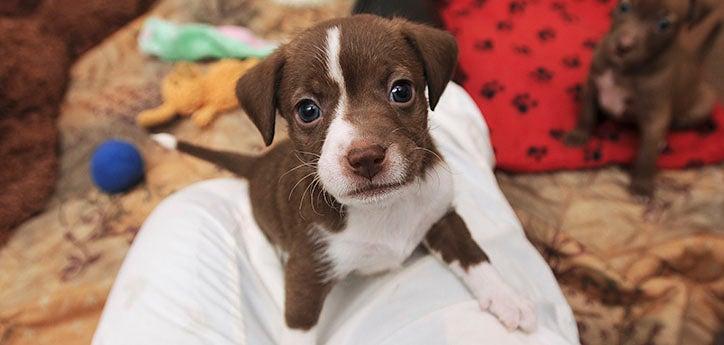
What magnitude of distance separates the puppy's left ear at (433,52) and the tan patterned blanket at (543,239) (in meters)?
0.95

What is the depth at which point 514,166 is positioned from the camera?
3.29m

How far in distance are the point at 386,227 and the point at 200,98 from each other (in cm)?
196

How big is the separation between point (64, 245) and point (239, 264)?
1.20m

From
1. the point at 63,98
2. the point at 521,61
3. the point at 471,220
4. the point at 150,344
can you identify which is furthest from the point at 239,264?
the point at 521,61

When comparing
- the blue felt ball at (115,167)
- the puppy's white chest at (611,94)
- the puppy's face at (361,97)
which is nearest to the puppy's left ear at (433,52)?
the puppy's face at (361,97)

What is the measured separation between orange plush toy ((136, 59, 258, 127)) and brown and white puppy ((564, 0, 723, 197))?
2052mm

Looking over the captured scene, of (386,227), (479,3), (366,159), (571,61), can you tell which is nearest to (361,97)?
(366,159)

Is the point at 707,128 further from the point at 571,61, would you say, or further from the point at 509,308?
the point at 509,308

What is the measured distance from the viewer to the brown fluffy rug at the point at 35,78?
3227mm

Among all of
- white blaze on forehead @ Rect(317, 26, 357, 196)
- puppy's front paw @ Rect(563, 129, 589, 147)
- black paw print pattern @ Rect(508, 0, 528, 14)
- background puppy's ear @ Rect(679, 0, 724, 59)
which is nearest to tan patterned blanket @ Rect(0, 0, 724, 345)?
puppy's front paw @ Rect(563, 129, 589, 147)

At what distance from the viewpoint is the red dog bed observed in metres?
3.30

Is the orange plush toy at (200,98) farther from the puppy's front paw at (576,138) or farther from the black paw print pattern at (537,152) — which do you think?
the puppy's front paw at (576,138)

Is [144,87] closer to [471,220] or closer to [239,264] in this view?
[239,264]

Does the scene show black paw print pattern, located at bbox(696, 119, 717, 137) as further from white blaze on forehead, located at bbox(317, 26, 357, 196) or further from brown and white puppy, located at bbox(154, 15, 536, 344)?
white blaze on forehead, located at bbox(317, 26, 357, 196)
